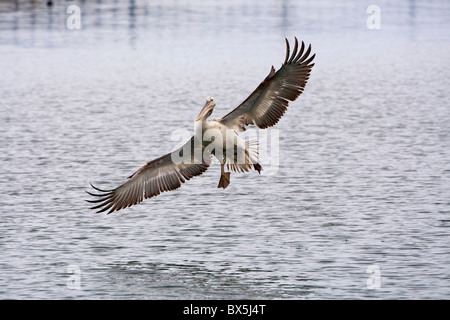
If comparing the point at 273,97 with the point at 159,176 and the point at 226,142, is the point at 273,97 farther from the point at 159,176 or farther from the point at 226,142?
the point at 159,176

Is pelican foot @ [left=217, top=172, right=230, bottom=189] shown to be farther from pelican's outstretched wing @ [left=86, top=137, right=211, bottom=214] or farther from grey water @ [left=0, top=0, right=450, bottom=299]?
grey water @ [left=0, top=0, right=450, bottom=299]

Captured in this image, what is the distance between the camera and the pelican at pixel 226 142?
46.3ft

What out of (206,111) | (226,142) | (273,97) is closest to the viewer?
(226,142)

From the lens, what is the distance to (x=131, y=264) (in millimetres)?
14648

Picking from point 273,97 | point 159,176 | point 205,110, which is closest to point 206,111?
point 205,110

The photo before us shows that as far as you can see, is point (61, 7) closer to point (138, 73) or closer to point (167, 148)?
point (138, 73)

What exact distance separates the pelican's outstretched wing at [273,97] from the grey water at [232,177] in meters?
2.10

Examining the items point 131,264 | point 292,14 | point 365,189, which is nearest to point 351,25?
point 292,14

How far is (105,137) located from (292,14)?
1324 inches

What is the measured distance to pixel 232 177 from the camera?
20656 millimetres

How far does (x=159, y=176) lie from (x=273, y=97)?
213 cm

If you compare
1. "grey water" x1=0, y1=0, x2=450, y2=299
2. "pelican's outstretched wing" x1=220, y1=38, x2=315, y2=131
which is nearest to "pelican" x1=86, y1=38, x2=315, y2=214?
"pelican's outstretched wing" x1=220, y1=38, x2=315, y2=131

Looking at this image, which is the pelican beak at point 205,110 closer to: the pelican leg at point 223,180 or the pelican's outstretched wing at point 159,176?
the pelican's outstretched wing at point 159,176
